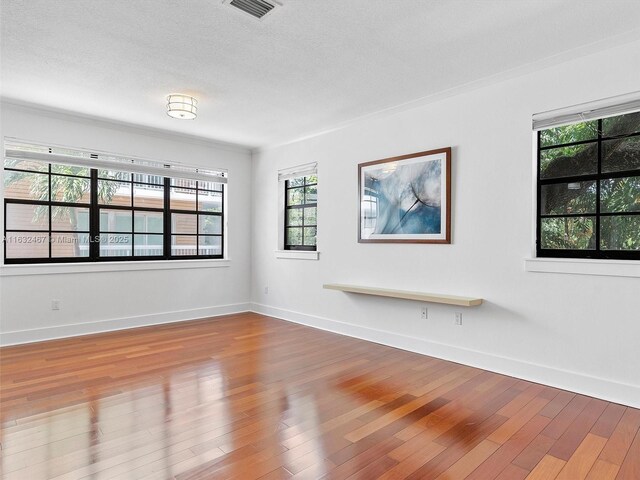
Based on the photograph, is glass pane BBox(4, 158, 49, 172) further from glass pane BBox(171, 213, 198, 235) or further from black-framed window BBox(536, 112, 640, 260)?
black-framed window BBox(536, 112, 640, 260)

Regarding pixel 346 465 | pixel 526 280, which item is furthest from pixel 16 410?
pixel 526 280

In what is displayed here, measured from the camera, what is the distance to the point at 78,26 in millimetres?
2664

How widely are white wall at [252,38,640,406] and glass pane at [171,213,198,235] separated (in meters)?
1.98

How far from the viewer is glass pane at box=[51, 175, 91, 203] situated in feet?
15.2

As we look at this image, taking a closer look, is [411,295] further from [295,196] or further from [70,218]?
[70,218]

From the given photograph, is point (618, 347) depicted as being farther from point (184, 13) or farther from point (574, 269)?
point (184, 13)

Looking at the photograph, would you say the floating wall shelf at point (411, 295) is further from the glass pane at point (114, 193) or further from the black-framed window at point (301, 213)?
the glass pane at point (114, 193)

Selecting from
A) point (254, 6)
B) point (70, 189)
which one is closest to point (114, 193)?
point (70, 189)

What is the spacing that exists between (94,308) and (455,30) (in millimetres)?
4837

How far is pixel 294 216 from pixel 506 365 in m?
3.41

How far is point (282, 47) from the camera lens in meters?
2.95

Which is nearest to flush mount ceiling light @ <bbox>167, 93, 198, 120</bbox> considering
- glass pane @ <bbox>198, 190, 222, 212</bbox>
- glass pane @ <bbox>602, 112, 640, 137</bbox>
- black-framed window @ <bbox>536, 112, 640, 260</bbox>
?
glass pane @ <bbox>198, 190, 222, 212</bbox>

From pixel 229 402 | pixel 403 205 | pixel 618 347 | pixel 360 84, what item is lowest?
pixel 229 402

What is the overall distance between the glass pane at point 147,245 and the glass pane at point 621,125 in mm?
5128
